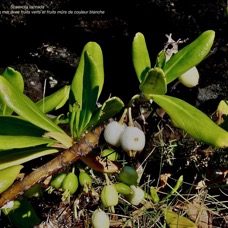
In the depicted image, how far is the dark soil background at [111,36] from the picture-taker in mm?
1779

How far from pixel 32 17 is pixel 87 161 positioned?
727 millimetres

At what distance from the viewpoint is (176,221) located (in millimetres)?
1624

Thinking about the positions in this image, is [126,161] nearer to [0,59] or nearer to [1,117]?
[1,117]

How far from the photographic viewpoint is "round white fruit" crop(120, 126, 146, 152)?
4.09 feet

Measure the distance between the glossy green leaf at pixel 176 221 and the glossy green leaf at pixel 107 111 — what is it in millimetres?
441

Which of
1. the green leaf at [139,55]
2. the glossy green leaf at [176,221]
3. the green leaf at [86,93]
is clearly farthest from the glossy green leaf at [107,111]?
the glossy green leaf at [176,221]

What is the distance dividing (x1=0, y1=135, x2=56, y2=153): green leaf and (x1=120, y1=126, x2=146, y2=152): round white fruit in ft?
0.82

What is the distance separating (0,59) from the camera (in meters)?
1.98

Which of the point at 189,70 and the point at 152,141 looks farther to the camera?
the point at 152,141

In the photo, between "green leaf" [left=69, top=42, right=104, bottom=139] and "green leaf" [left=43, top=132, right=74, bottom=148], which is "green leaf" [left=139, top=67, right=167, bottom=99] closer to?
"green leaf" [left=69, top=42, right=104, bottom=139]

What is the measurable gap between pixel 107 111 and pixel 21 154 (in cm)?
30

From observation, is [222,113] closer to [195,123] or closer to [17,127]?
[195,123]

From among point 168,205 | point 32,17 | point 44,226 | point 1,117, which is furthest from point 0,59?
point 168,205

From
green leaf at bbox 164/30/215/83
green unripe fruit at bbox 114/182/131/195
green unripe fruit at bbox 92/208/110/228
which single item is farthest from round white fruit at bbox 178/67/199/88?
green unripe fruit at bbox 92/208/110/228
